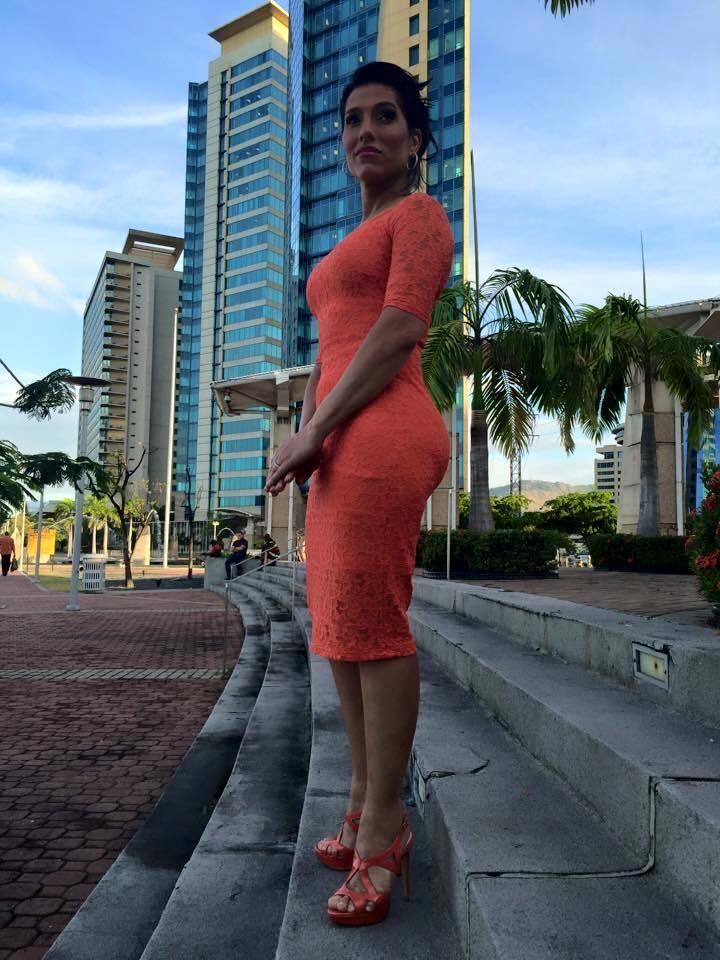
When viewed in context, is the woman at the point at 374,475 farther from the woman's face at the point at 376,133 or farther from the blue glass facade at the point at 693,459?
the blue glass facade at the point at 693,459

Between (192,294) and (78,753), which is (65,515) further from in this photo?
(78,753)

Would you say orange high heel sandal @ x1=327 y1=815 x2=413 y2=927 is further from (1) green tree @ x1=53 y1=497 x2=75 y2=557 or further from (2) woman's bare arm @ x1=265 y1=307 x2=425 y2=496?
(1) green tree @ x1=53 y1=497 x2=75 y2=557

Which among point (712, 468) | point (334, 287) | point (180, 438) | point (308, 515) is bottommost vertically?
point (308, 515)

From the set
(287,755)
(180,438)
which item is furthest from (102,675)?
(180,438)

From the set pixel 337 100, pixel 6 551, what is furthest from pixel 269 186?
pixel 6 551

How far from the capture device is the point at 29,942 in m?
1.80

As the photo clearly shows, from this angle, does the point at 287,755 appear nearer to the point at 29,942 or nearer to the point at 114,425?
the point at 29,942

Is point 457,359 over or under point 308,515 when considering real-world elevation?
over

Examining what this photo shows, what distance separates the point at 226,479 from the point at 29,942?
85.5m

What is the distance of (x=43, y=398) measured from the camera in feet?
25.7

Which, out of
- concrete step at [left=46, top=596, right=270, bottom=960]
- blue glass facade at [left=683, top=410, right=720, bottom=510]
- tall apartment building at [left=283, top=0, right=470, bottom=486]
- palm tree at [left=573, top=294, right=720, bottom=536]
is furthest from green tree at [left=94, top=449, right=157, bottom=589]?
concrete step at [left=46, top=596, right=270, bottom=960]

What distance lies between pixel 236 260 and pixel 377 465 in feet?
310

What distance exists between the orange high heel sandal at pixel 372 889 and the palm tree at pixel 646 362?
11.2m

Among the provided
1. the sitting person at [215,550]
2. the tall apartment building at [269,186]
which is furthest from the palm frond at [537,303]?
the tall apartment building at [269,186]
